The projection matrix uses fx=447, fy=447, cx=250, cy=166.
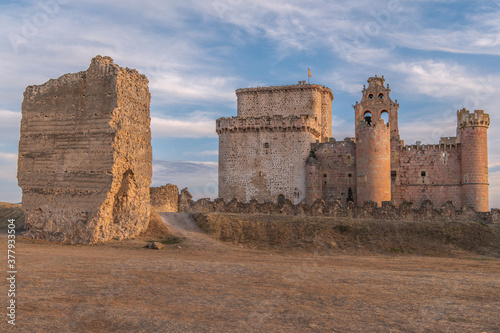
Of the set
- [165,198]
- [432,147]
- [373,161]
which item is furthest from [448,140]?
[165,198]

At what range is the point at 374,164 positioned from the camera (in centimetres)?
2998

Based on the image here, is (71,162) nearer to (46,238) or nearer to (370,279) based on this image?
(46,238)

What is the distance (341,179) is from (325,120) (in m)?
7.10

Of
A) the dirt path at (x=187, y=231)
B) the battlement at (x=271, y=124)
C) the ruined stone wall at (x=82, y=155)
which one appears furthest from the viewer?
the battlement at (x=271, y=124)

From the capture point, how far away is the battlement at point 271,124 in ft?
108

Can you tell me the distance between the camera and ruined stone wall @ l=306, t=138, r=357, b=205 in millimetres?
32438

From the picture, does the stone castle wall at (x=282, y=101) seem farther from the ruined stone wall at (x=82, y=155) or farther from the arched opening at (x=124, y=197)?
the ruined stone wall at (x=82, y=155)

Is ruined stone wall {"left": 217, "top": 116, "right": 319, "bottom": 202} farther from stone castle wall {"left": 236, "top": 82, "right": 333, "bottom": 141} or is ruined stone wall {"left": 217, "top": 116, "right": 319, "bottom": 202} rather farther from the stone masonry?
stone castle wall {"left": 236, "top": 82, "right": 333, "bottom": 141}

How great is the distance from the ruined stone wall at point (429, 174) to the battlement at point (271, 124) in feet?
23.8

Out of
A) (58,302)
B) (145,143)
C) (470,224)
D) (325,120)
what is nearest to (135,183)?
(145,143)

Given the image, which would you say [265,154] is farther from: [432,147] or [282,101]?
[432,147]

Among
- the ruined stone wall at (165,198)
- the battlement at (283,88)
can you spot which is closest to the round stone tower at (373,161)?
the battlement at (283,88)

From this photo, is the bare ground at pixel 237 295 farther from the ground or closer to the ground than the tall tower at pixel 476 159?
closer to the ground

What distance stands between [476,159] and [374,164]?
682cm
